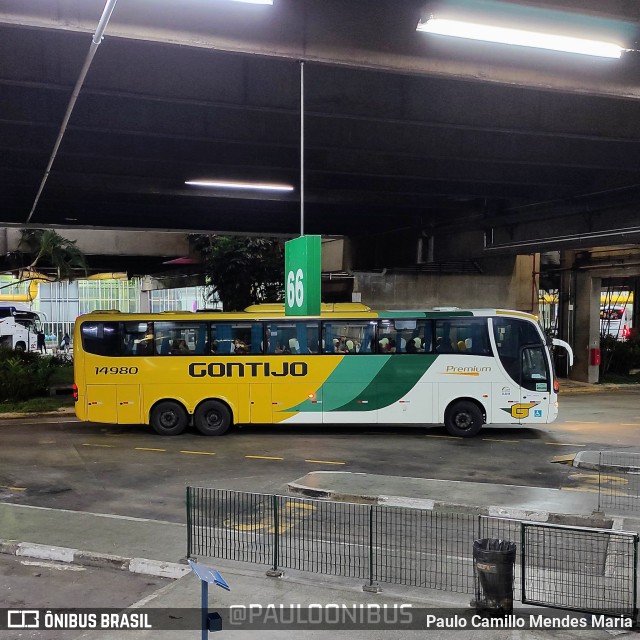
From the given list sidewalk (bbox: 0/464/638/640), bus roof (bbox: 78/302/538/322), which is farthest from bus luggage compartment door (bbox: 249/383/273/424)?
sidewalk (bbox: 0/464/638/640)

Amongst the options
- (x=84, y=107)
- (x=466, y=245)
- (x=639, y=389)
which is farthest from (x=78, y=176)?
(x=639, y=389)

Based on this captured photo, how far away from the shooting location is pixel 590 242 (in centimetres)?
1686

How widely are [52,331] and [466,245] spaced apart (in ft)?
205

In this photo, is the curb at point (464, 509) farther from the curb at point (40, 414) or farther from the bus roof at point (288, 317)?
the curb at point (40, 414)

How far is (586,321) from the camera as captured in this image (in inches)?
1151

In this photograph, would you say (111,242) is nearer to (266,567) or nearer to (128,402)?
(128,402)

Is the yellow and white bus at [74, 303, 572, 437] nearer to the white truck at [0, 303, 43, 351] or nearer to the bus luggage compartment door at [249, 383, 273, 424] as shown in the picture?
the bus luggage compartment door at [249, 383, 273, 424]

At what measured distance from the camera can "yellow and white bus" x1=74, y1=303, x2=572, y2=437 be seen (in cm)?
1650

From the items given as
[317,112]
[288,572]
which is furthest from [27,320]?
[288,572]

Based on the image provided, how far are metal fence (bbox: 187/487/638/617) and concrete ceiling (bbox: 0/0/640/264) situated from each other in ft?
18.8

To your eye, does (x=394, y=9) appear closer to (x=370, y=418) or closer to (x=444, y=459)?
(x=444, y=459)
